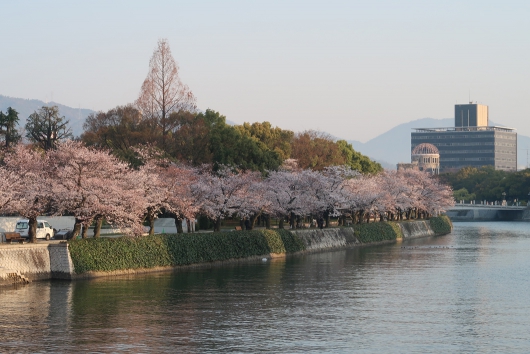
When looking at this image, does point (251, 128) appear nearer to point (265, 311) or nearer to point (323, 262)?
point (323, 262)

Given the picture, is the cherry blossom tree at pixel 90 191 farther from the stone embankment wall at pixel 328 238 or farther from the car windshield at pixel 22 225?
the stone embankment wall at pixel 328 238

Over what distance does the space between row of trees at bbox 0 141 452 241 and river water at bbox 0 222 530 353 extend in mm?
5657

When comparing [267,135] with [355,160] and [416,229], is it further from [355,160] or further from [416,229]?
[355,160]

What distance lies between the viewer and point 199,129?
90438 mm

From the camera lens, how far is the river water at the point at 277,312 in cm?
3105

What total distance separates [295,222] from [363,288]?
45746 mm

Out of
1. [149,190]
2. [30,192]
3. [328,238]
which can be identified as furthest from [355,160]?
[30,192]

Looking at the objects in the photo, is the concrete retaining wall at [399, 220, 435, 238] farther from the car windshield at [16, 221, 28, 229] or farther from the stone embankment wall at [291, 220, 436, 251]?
the car windshield at [16, 221, 28, 229]

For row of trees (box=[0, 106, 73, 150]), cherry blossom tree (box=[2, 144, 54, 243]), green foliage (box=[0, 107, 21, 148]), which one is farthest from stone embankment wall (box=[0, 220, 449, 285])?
row of trees (box=[0, 106, 73, 150])

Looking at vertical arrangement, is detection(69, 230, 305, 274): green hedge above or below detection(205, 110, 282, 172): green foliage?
below

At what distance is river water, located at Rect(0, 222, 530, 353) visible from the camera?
31.0 metres

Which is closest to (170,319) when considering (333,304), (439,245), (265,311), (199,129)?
(265,311)

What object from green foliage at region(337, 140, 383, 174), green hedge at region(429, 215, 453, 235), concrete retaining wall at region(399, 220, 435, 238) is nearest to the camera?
concrete retaining wall at region(399, 220, 435, 238)

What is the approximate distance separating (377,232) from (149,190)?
46.8 metres
